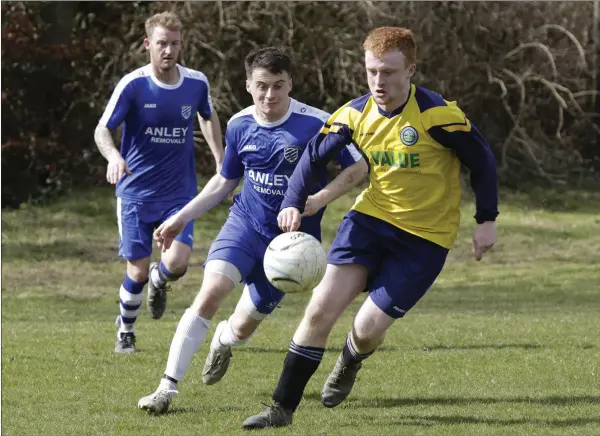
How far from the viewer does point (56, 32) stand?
22.2 meters

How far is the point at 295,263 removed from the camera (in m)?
6.33

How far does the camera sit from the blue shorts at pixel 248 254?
722 cm

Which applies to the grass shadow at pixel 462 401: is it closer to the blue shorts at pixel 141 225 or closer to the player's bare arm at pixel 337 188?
the player's bare arm at pixel 337 188

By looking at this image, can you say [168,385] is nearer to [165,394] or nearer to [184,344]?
[165,394]

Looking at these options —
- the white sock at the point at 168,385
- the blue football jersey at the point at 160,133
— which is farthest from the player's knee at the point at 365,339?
the blue football jersey at the point at 160,133

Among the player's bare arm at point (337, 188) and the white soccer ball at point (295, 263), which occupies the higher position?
the player's bare arm at point (337, 188)

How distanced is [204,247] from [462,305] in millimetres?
6044

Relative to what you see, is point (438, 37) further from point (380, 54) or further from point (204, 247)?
point (380, 54)

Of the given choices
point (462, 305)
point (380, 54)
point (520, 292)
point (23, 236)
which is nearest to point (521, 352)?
point (380, 54)

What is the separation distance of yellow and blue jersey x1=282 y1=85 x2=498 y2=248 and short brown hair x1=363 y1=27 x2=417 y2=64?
25 cm

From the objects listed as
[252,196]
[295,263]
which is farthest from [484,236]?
[252,196]

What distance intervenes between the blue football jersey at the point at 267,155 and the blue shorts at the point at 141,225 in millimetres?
2612

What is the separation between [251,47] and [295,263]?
629 inches

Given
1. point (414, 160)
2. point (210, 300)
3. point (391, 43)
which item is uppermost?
point (391, 43)
